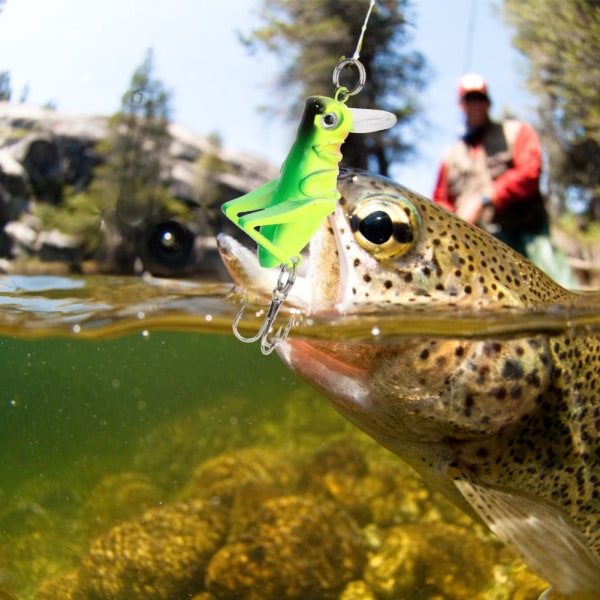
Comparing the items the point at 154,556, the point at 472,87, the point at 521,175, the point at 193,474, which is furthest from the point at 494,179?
the point at 154,556

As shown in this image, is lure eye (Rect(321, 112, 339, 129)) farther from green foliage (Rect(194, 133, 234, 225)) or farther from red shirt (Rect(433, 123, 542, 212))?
green foliage (Rect(194, 133, 234, 225))

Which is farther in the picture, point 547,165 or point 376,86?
point 547,165

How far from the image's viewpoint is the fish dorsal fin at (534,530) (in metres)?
2.42

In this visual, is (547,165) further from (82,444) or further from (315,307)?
(315,307)

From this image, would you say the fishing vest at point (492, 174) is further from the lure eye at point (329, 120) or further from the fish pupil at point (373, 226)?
the lure eye at point (329, 120)

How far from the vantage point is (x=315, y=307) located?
2426 millimetres

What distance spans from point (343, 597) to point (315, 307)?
1.77m

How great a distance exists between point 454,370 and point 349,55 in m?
10.9

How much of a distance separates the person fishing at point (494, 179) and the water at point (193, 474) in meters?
2.89

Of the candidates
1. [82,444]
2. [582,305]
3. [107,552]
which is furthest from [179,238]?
[582,305]

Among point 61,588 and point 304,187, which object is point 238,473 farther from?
point 304,187

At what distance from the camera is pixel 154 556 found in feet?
11.9

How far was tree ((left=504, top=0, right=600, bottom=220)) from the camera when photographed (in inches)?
489

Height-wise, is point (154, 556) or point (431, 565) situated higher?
point (431, 565)
